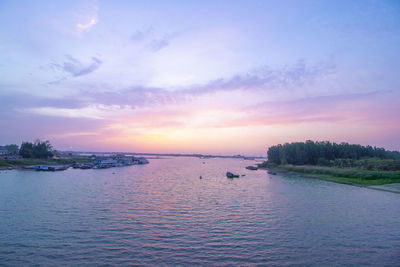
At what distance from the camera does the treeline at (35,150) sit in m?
85.0

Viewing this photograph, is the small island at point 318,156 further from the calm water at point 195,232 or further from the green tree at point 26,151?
the green tree at point 26,151

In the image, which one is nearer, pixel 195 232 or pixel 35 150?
pixel 195 232

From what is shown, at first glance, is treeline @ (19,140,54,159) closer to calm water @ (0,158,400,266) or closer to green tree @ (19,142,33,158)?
green tree @ (19,142,33,158)

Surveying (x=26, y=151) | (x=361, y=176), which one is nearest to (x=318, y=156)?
(x=361, y=176)

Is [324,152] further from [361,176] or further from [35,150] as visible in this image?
[35,150]

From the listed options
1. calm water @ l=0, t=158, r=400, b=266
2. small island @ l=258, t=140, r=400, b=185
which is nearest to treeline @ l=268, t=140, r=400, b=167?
small island @ l=258, t=140, r=400, b=185

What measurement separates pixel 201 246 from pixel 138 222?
622cm

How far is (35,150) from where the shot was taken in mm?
86250

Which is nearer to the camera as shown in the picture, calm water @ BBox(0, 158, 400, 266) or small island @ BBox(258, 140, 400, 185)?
calm water @ BBox(0, 158, 400, 266)

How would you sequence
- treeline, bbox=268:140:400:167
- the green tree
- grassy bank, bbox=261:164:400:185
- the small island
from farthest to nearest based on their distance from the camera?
the green tree, treeline, bbox=268:140:400:167, the small island, grassy bank, bbox=261:164:400:185

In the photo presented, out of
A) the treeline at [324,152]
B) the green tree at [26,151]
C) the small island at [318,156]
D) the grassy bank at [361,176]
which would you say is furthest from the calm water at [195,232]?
the green tree at [26,151]

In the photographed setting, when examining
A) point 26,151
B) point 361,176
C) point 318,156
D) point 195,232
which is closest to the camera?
point 195,232

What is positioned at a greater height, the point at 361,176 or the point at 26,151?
the point at 26,151

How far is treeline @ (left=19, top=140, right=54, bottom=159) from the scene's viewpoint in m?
85.0
